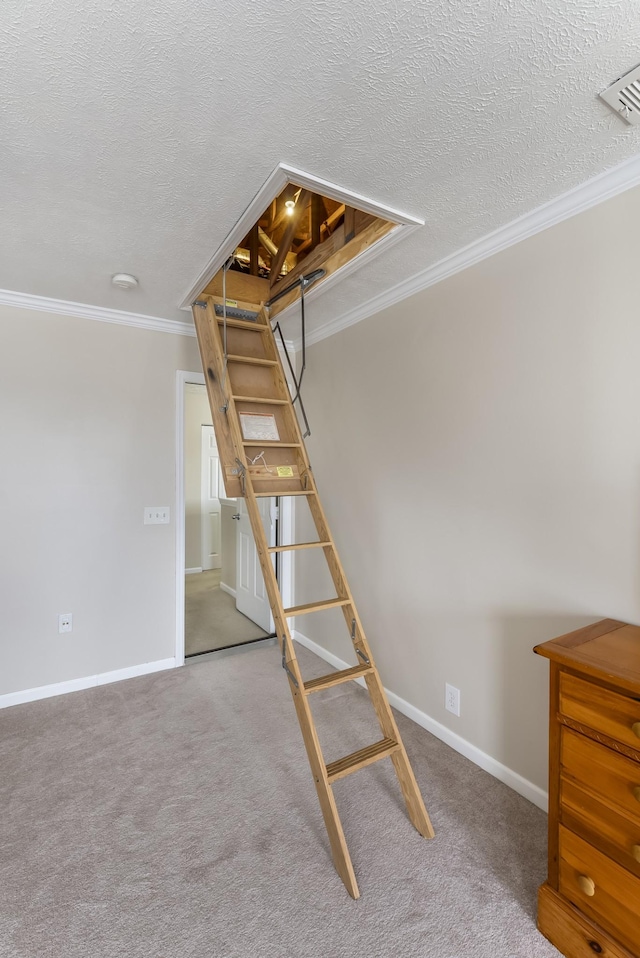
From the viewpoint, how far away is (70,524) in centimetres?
289

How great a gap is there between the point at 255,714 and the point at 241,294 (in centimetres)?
247

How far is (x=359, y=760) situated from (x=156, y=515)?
2.12 m

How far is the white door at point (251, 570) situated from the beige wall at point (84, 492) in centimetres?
85

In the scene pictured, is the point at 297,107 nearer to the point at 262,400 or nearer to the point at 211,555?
the point at 262,400

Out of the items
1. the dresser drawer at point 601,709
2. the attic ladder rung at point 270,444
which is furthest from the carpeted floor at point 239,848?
the attic ladder rung at point 270,444

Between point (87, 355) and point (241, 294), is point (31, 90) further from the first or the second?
point (87, 355)

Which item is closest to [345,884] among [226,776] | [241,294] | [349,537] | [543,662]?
[226,776]

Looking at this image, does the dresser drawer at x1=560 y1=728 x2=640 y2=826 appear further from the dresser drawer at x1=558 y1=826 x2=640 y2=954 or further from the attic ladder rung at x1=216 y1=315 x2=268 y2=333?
the attic ladder rung at x1=216 y1=315 x2=268 y2=333

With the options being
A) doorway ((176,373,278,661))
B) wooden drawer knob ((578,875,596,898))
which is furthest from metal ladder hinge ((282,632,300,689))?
doorway ((176,373,278,661))

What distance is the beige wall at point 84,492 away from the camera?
273 centimetres

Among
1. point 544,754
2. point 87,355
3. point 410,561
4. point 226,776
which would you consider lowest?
point 226,776

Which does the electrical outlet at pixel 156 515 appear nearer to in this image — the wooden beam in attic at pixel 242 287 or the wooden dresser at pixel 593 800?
the wooden beam in attic at pixel 242 287

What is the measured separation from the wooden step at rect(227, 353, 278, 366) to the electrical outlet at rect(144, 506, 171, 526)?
1306 millimetres

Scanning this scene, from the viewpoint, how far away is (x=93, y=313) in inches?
115
